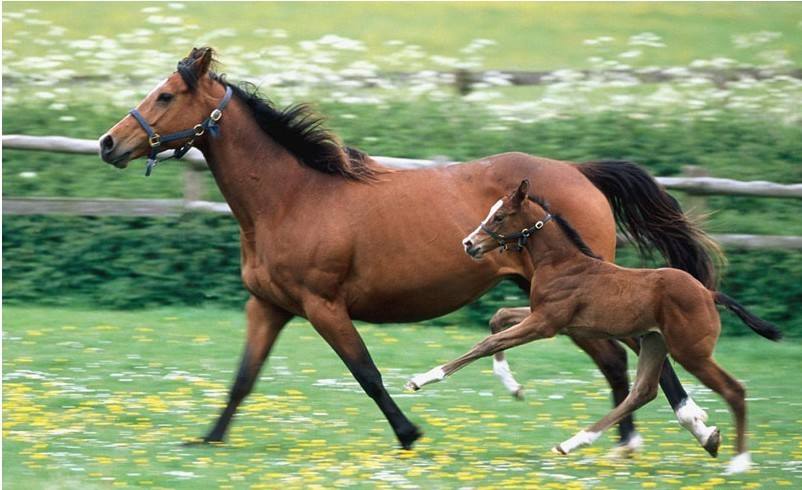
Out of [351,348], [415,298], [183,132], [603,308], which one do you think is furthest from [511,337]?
A: [183,132]

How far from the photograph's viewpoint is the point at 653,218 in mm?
8188

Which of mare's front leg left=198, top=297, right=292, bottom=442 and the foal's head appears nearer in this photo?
the foal's head

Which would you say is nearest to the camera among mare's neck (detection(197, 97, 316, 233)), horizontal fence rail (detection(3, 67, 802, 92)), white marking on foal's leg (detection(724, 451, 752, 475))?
white marking on foal's leg (detection(724, 451, 752, 475))

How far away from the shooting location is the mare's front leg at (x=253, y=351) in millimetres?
7824

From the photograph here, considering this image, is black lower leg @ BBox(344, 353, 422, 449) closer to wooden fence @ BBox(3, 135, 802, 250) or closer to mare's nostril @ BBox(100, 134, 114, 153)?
mare's nostril @ BBox(100, 134, 114, 153)

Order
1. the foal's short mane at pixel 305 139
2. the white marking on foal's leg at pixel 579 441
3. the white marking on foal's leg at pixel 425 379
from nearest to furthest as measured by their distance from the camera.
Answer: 1. the white marking on foal's leg at pixel 425 379
2. the white marking on foal's leg at pixel 579 441
3. the foal's short mane at pixel 305 139

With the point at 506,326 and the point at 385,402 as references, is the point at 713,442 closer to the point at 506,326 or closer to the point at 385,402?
the point at 506,326

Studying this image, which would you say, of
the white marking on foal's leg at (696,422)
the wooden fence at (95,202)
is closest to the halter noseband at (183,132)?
the white marking on foal's leg at (696,422)

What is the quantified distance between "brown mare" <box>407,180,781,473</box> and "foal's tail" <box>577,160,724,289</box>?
2.86ft

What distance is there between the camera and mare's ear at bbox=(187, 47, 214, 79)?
305 inches

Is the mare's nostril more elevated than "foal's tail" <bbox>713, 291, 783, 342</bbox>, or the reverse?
the mare's nostril

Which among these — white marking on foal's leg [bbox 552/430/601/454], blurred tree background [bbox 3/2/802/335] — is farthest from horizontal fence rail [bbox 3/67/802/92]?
white marking on foal's leg [bbox 552/430/601/454]

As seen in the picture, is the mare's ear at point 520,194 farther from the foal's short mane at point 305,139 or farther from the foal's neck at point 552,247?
the foal's short mane at point 305,139

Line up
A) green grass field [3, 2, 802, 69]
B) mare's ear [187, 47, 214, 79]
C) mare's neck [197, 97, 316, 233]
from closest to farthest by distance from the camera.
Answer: mare's ear [187, 47, 214, 79], mare's neck [197, 97, 316, 233], green grass field [3, 2, 802, 69]
